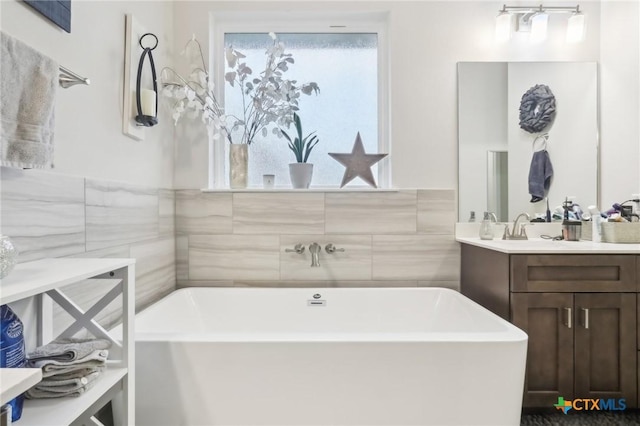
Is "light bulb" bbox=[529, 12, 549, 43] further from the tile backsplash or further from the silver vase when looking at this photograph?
the silver vase

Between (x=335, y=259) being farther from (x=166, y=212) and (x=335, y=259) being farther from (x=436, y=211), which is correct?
(x=166, y=212)

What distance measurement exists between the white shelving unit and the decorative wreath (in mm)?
2387

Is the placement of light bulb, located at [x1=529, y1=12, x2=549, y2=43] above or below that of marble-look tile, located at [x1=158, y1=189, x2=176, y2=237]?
above

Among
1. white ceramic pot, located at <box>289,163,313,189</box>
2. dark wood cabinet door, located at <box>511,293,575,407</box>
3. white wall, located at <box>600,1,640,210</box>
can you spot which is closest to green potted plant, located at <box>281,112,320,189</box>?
white ceramic pot, located at <box>289,163,313,189</box>

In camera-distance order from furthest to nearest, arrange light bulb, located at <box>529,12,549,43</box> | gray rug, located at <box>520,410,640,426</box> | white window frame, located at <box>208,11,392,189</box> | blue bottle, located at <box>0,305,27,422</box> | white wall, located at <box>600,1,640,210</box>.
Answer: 1. white window frame, located at <box>208,11,392,189</box>
2. light bulb, located at <box>529,12,549,43</box>
3. white wall, located at <box>600,1,640,210</box>
4. gray rug, located at <box>520,410,640,426</box>
5. blue bottle, located at <box>0,305,27,422</box>

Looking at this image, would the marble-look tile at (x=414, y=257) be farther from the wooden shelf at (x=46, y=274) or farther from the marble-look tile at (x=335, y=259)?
the wooden shelf at (x=46, y=274)

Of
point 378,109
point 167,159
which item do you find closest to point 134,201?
point 167,159

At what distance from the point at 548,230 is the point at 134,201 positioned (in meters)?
2.44

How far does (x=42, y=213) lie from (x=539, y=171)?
2.59 metres

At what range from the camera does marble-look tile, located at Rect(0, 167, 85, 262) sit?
108 cm

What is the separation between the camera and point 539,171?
7.79ft

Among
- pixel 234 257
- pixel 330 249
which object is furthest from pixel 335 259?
pixel 234 257

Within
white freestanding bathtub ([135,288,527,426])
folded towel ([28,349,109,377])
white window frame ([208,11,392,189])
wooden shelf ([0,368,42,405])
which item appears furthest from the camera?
white window frame ([208,11,392,189])

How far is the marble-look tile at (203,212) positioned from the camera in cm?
235
